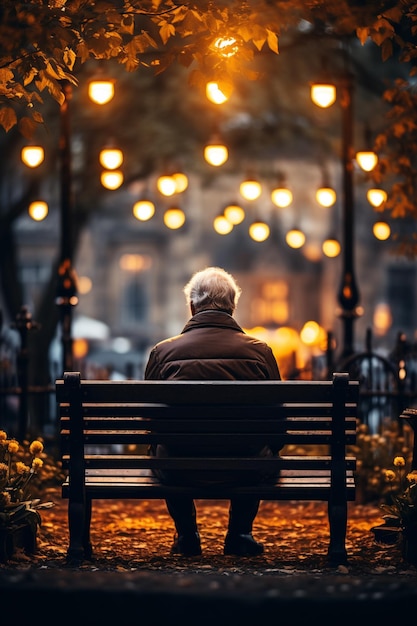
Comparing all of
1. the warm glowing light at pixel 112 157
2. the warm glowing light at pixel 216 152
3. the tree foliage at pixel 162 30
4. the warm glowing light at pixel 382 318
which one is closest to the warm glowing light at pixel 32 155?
the warm glowing light at pixel 112 157

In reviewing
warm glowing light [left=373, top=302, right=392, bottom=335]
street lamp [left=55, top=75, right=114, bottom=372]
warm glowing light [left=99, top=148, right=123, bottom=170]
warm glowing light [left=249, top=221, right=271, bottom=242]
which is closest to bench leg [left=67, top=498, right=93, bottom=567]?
street lamp [left=55, top=75, right=114, bottom=372]

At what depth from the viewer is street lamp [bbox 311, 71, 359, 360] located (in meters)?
13.2

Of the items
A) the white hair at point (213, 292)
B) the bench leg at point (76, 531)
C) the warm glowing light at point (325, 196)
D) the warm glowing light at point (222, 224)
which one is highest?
the warm glowing light at point (222, 224)

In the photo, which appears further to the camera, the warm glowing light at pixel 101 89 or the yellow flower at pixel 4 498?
the warm glowing light at pixel 101 89

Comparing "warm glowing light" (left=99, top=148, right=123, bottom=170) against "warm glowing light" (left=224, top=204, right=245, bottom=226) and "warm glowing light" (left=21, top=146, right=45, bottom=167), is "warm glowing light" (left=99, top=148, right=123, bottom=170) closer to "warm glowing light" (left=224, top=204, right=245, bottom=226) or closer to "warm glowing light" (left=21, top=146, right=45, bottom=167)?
"warm glowing light" (left=21, top=146, right=45, bottom=167)

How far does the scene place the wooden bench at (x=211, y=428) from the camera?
23.6ft

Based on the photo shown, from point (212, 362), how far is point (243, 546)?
1.10 m

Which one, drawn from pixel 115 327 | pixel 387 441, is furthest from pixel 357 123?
pixel 115 327

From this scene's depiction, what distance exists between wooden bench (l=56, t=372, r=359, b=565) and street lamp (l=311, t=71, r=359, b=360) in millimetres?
5679

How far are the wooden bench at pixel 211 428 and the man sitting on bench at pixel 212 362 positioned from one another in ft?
0.57

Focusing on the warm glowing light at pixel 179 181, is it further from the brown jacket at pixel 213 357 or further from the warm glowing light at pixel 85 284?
the warm glowing light at pixel 85 284

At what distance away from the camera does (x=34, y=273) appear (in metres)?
59.2

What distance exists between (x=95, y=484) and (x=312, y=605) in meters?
2.09

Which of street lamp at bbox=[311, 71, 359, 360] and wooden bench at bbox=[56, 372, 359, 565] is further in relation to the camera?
street lamp at bbox=[311, 71, 359, 360]
